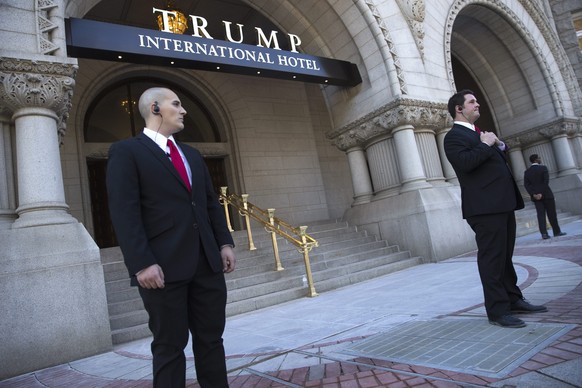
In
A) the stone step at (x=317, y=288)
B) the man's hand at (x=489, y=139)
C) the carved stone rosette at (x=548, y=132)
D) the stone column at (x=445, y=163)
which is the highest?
the carved stone rosette at (x=548, y=132)

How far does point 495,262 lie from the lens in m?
3.07

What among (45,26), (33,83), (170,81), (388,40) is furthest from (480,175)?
(170,81)

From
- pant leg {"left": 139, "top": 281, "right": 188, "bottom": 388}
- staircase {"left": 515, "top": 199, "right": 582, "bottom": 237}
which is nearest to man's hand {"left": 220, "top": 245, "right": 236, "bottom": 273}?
pant leg {"left": 139, "top": 281, "right": 188, "bottom": 388}

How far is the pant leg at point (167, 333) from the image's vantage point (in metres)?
1.91

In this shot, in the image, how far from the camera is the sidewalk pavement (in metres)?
2.23

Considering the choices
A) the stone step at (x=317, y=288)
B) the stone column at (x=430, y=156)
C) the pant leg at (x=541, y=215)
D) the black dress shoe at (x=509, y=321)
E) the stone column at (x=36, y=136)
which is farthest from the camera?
the stone column at (x=430, y=156)

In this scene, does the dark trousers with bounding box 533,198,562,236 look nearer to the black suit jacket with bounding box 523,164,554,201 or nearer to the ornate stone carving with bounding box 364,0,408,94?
the black suit jacket with bounding box 523,164,554,201

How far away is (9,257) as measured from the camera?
4.27m

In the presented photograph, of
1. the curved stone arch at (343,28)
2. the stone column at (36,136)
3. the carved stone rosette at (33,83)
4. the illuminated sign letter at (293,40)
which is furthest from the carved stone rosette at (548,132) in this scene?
the stone column at (36,136)

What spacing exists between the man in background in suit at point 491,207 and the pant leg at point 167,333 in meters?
2.27

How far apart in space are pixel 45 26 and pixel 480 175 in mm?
5325

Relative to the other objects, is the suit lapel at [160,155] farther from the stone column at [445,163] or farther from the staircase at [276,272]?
the stone column at [445,163]

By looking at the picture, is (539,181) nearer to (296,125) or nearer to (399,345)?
(296,125)

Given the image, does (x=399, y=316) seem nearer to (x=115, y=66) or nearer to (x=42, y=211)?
(x=42, y=211)
